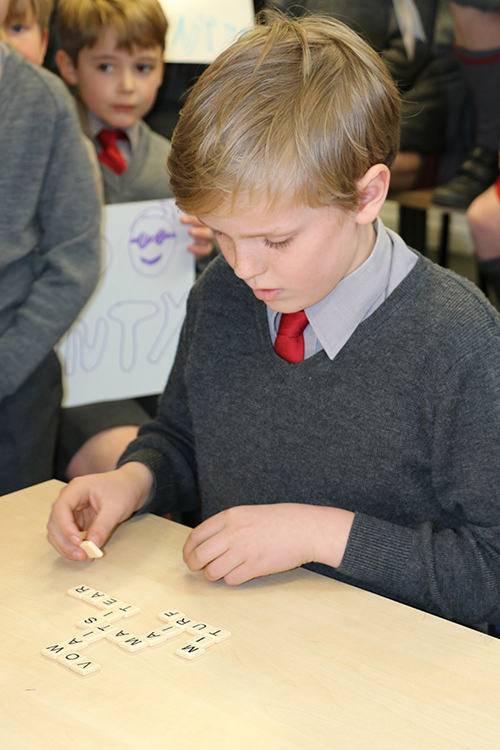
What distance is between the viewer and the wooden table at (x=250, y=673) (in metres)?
0.61

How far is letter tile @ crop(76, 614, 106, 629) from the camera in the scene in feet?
2.48

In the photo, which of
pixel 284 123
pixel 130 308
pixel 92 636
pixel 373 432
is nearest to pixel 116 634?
pixel 92 636

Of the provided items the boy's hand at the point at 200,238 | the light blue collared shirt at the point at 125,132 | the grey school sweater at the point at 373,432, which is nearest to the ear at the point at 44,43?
the light blue collared shirt at the point at 125,132

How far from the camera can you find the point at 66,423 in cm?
193

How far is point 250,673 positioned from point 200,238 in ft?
4.23

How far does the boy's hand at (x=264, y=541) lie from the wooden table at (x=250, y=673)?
0.07 feet

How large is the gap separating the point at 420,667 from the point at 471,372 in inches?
11.9

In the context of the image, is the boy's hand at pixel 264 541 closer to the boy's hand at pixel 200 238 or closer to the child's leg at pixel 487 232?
the boy's hand at pixel 200 238

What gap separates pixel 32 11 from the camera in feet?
5.40

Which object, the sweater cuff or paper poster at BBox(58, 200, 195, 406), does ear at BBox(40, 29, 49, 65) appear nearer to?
paper poster at BBox(58, 200, 195, 406)

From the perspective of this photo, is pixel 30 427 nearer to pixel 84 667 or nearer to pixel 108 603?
pixel 108 603

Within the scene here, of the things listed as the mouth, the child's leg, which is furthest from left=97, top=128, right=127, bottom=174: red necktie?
the mouth

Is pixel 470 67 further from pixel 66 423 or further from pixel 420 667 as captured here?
pixel 420 667

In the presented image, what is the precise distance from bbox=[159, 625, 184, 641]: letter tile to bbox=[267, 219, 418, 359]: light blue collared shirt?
36 centimetres
